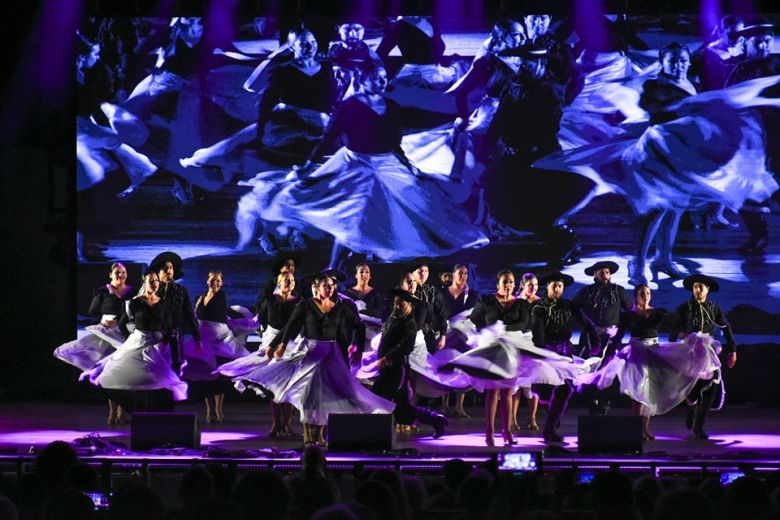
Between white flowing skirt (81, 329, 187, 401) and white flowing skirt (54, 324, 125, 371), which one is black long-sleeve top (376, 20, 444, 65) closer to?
white flowing skirt (54, 324, 125, 371)

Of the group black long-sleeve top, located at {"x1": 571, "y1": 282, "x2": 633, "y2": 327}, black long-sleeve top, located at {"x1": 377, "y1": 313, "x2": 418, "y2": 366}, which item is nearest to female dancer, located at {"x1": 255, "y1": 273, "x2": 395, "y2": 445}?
black long-sleeve top, located at {"x1": 377, "y1": 313, "x2": 418, "y2": 366}

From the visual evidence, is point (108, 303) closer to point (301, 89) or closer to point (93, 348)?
point (93, 348)

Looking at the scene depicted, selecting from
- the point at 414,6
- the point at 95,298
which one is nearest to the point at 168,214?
the point at 95,298

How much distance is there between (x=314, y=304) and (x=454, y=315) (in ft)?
9.80

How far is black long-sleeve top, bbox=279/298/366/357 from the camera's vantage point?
12.2 m

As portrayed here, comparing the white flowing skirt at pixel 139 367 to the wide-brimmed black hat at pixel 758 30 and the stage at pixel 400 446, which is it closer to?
the stage at pixel 400 446

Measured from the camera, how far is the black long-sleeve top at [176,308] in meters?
12.9

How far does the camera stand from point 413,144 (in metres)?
16.5

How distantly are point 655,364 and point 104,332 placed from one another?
5.81m

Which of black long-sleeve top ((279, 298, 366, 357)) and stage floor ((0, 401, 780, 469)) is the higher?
black long-sleeve top ((279, 298, 366, 357))

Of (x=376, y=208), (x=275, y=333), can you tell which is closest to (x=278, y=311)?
(x=275, y=333)

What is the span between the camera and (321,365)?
12219mm

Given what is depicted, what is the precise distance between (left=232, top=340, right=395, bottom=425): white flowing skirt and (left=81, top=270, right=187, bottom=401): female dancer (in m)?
1.32

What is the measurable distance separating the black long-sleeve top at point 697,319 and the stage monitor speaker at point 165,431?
5.16 m
